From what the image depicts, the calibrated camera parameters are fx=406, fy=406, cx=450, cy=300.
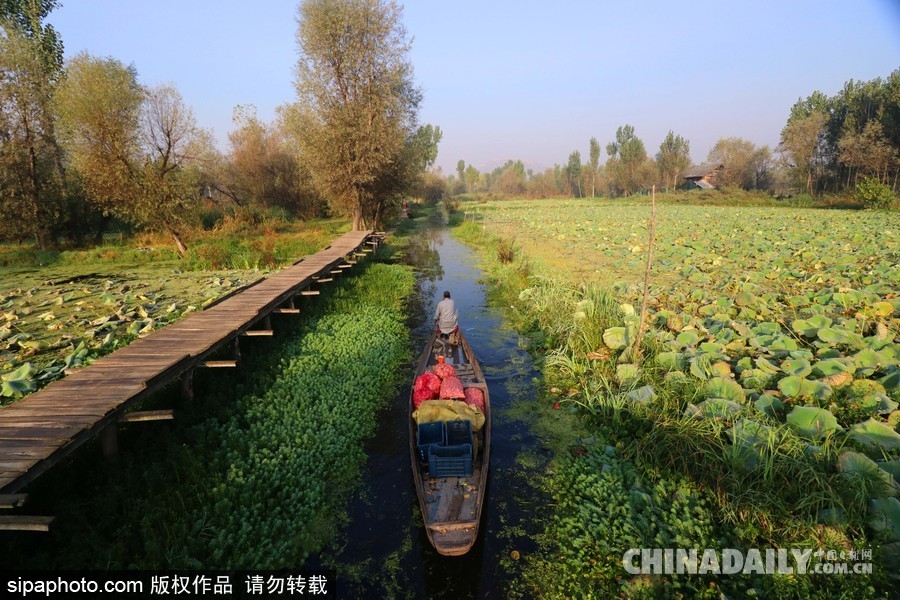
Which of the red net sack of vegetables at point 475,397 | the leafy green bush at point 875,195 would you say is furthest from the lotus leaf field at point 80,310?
the leafy green bush at point 875,195

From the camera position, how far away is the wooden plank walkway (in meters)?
4.22

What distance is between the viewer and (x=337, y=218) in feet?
126

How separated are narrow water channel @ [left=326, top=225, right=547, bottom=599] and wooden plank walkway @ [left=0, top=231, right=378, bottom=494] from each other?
10.6ft

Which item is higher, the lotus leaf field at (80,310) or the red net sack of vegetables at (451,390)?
the lotus leaf field at (80,310)

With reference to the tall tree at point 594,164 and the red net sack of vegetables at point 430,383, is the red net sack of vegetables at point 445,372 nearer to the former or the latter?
the red net sack of vegetables at point 430,383

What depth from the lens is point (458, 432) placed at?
6.05 meters

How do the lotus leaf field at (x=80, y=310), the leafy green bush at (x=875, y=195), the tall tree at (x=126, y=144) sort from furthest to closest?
the leafy green bush at (x=875, y=195) → the tall tree at (x=126, y=144) → the lotus leaf field at (x=80, y=310)

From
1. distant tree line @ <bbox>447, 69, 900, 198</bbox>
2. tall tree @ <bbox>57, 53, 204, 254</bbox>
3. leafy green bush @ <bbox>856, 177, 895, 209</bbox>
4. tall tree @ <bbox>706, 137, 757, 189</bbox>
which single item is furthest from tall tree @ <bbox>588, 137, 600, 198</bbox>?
tall tree @ <bbox>57, 53, 204, 254</bbox>

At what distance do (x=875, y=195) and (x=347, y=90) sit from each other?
4197 centimetres

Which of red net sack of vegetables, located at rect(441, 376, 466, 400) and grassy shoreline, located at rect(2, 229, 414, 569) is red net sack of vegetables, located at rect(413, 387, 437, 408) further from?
grassy shoreline, located at rect(2, 229, 414, 569)

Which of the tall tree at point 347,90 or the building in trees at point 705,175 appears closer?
the tall tree at point 347,90

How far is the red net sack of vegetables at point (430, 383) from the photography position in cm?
695

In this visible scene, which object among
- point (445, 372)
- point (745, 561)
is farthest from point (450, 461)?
point (745, 561)

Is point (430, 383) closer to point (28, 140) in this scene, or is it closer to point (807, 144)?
point (28, 140)
